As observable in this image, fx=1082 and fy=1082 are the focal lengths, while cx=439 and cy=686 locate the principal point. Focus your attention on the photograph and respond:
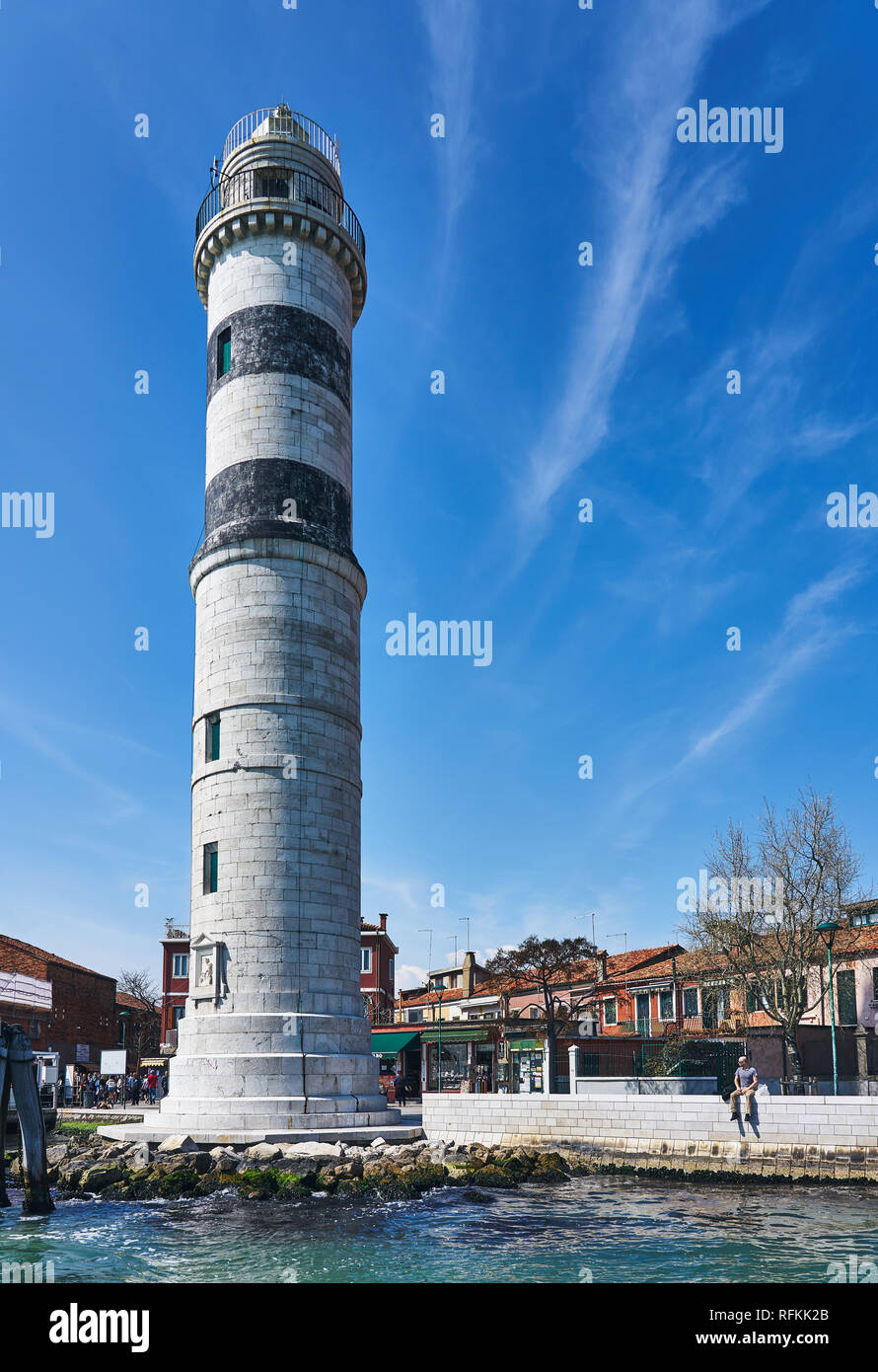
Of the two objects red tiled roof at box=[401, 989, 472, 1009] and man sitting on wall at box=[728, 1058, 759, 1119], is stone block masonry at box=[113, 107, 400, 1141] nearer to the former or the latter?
man sitting on wall at box=[728, 1058, 759, 1119]

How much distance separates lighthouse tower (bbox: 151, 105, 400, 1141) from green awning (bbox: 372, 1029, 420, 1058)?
16.4 meters

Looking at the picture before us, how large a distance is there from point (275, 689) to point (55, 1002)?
37.5 m

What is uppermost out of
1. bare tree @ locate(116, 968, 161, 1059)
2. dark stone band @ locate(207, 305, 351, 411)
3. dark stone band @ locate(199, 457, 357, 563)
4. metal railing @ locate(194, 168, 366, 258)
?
metal railing @ locate(194, 168, 366, 258)

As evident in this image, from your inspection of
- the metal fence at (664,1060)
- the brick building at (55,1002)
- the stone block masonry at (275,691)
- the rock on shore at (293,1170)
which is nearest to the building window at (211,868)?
the stone block masonry at (275,691)

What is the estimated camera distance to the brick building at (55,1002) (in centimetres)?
5234

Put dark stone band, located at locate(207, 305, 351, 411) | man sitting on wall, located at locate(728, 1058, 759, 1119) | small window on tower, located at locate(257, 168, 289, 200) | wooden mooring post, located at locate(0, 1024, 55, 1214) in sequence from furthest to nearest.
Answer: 1. small window on tower, located at locate(257, 168, 289, 200)
2. dark stone band, located at locate(207, 305, 351, 411)
3. man sitting on wall, located at locate(728, 1058, 759, 1119)
4. wooden mooring post, located at locate(0, 1024, 55, 1214)

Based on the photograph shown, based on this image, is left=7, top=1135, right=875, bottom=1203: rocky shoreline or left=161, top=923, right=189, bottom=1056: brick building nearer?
left=7, top=1135, right=875, bottom=1203: rocky shoreline

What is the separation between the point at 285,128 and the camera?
3306 cm

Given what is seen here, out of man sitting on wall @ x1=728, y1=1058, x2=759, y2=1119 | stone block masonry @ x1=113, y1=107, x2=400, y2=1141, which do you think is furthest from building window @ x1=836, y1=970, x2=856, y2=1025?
stone block masonry @ x1=113, y1=107, x2=400, y2=1141

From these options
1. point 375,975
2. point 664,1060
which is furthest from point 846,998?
point 375,975

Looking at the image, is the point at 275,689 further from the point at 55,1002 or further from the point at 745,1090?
the point at 55,1002

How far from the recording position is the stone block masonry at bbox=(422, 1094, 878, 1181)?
21.8 metres

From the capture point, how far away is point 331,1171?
70.4 ft
